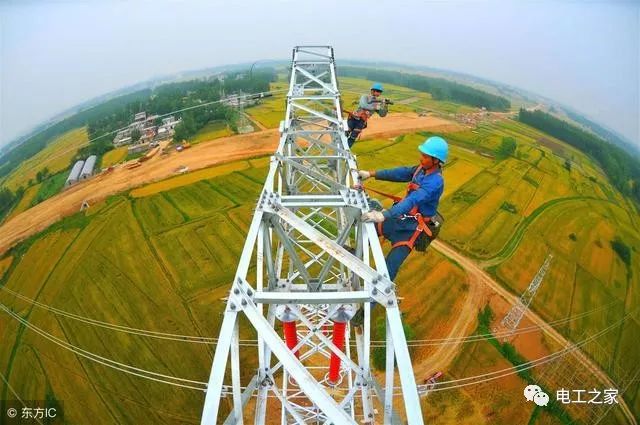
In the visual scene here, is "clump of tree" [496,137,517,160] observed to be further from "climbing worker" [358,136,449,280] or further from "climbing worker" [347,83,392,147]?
"climbing worker" [358,136,449,280]

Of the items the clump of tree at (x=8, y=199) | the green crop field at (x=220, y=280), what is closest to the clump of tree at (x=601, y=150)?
the green crop field at (x=220, y=280)

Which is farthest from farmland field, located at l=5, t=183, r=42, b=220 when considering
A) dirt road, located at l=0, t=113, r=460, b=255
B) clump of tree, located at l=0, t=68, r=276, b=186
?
clump of tree, located at l=0, t=68, r=276, b=186

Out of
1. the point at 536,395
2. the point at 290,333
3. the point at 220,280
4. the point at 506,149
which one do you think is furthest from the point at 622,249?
the point at 290,333

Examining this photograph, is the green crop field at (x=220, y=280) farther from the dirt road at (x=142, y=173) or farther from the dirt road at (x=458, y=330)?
the dirt road at (x=142, y=173)

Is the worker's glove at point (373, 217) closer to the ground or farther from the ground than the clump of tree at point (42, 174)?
farther from the ground

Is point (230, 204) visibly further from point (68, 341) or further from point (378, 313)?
point (378, 313)
